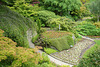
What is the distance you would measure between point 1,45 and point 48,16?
1111cm

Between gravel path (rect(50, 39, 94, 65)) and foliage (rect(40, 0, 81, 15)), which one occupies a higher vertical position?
foliage (rect(40, 0, 81, 15))

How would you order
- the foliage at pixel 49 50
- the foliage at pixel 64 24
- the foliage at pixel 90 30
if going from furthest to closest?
1. the foliage at pixel 90 30
2. the foliage at pixel 64 24
3. the foliage at pixel 49 50

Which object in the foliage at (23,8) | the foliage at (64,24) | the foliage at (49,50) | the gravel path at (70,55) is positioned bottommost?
the gravel path at (70,55)

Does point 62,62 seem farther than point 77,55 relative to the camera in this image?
No

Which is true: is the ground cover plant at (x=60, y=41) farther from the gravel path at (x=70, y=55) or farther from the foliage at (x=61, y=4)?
the foliage at (x=61, y=4)

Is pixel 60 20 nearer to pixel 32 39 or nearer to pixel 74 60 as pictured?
pixel 32 39

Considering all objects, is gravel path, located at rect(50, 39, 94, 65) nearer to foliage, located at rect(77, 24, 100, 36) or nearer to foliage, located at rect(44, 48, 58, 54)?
foliage, located at rect(44, 48, 58, 54)

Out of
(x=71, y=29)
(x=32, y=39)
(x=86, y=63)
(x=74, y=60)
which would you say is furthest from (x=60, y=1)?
(x=86, y=63)

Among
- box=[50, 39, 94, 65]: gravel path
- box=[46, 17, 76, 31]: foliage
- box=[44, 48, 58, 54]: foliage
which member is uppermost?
box=[46, 17, 76, 31]: foliage

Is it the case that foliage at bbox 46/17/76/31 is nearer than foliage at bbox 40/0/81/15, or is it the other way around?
foliage at bbox 46/17/76/31

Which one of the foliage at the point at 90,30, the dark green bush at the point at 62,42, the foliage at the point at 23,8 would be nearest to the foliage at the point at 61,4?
the foliage at the point at 23,8

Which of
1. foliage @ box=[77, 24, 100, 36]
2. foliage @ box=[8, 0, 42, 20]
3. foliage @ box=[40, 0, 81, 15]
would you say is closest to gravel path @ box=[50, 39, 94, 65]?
foliage @ box=[77, 24, 100, 36]

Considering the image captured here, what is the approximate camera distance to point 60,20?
436 inches

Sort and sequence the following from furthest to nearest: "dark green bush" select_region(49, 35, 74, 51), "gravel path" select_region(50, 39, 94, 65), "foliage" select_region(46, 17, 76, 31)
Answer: "foliage" select_region(46, 17, 76, 31)
"dark green bush" select_region(49, 35, 74, 51)
"gravel path" select_region(50, 39, 94, 65)
